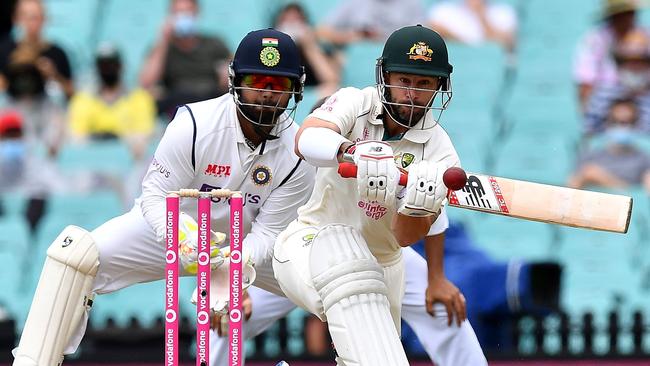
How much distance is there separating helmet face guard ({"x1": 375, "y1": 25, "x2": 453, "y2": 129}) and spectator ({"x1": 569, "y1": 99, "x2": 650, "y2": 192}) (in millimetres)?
3518

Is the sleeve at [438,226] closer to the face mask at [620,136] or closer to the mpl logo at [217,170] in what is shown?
the mpl logo at [217,170]

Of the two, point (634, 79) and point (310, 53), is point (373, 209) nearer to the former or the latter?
point (310, 53)

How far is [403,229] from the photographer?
4578mm

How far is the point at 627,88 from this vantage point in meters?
8.39

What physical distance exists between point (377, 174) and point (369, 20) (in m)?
4.69

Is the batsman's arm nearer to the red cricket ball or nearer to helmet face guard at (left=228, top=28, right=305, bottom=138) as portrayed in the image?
helmet face guard at (left=228, top=28, right=305, bottom=138)

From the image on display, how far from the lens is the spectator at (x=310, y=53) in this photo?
335 inches

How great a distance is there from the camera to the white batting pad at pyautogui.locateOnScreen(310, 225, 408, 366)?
14.5ft

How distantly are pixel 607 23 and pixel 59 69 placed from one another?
3.20 meters

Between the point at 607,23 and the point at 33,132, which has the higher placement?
the point at 607,23

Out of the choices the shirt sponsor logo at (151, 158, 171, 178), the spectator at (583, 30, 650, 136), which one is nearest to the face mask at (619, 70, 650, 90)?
the spectator at (583, 30, 650, 136)

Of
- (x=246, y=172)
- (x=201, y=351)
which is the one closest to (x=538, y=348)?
(x=246, y=172)

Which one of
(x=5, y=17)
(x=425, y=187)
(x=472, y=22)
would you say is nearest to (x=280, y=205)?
(x=425, y=187)

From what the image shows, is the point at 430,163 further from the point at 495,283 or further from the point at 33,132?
the point at 33,132
